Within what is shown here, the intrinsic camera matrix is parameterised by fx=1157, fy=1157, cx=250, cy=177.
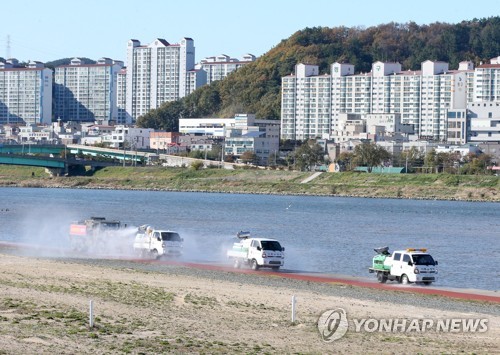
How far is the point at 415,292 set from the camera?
36031 millimetres

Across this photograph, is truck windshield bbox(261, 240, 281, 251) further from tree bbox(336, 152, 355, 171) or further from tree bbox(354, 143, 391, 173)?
tree bbox(336, 152, 355, 171)

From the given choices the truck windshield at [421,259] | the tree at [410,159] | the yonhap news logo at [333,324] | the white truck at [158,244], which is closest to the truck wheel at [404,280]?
the truck windshield at [421,259]

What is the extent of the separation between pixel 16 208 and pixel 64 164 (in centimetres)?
7454

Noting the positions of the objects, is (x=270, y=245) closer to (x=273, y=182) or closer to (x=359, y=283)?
(x=359, y=283)

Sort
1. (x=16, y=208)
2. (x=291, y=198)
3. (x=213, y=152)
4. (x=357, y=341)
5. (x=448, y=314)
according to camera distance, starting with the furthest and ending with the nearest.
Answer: (x=213, y=152) → (x=291, y=198) → (x=16, y=208) → (x=448, y=314) → (x=357, y=341)

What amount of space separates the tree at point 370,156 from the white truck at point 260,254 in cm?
11967

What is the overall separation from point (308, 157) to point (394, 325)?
479ft

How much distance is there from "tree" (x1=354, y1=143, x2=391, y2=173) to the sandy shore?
127152mm

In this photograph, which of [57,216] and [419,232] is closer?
[419,232]

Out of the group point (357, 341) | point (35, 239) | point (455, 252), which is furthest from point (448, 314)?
Result: point (35, 239)

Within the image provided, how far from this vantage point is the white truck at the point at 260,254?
43.0 m

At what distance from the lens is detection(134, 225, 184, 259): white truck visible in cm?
4731

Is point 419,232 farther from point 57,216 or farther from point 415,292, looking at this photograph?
point 415,292

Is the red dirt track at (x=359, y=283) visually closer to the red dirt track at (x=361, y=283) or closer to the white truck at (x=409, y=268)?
the red dirt track at (x=361, y=283)
